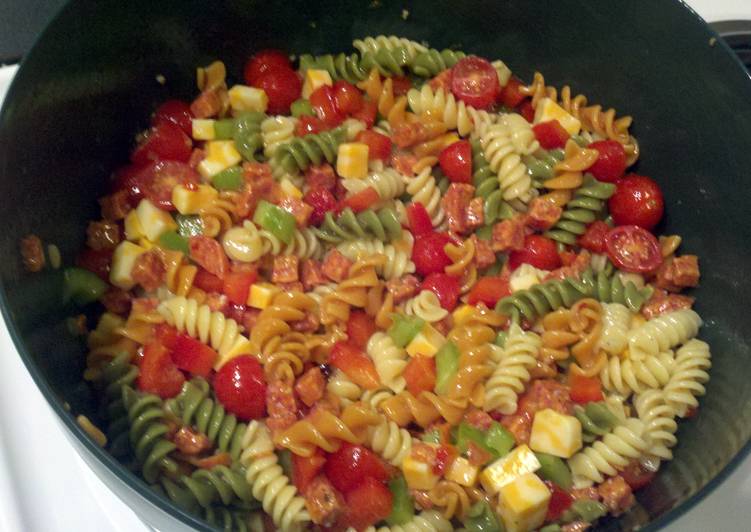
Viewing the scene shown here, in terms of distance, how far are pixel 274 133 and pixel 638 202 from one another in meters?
1.19

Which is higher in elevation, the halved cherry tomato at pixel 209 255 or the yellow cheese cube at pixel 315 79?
the yellow cheese cube at pixel 315 79

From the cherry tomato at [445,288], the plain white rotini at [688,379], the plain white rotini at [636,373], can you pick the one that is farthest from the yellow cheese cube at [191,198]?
the plain white rotini at [688,379]

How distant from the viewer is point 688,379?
7.00 feet

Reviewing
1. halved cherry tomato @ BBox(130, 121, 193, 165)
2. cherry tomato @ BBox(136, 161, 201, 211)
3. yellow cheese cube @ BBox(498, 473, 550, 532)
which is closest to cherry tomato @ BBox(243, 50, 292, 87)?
halved cherry tomato @ BBox(130, 121, 193, 165)

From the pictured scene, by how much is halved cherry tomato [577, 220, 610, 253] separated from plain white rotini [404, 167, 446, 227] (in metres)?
0.46

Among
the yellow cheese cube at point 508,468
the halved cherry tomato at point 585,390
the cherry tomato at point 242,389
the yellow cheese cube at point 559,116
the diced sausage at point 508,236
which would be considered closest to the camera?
the yellow cheese cube at point 508,468

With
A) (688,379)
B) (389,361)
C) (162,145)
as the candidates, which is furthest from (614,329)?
(162,145)

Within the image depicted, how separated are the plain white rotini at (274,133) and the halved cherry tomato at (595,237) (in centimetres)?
102

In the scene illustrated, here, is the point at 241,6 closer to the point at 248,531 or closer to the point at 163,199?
the point at 163,199

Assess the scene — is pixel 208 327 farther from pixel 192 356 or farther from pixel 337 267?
pixel 337 267

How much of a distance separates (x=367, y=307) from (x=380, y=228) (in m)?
0.25

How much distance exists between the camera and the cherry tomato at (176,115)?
8.20 ft

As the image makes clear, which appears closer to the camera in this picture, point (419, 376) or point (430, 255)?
point (419, 376)

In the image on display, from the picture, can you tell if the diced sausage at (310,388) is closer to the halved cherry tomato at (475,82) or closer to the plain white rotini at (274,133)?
the plain white rotini at (274,133)
